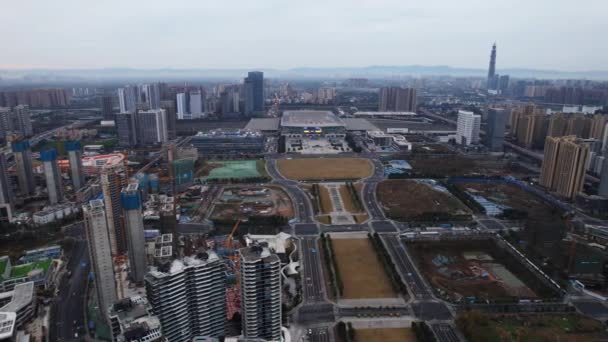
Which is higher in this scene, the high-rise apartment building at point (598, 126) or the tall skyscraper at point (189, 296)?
the high-rise apartment building at point (598, 126)

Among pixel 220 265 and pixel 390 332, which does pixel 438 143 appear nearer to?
pixel 390 332

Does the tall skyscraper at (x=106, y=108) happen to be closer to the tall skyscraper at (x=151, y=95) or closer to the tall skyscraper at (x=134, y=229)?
the tall skyscraper at (x=151, y=95)

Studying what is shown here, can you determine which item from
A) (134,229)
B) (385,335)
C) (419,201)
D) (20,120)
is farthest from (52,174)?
(20,120)

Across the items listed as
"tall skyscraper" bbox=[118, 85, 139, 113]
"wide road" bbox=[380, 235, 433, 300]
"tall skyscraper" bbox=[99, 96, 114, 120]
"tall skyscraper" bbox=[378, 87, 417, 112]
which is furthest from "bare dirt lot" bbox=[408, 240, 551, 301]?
"tall skyscraper" bbox=[118, 85, 139, 113]

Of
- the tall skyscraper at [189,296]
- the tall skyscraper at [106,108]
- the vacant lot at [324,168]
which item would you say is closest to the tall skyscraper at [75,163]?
the vacant lot at [324,168]

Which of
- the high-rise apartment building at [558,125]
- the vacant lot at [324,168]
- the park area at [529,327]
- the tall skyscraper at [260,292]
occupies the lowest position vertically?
the park area at [529,327]

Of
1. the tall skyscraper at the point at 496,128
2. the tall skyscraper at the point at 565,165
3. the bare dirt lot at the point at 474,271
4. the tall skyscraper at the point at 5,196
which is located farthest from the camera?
the tall skyscraper at the point at 496,128

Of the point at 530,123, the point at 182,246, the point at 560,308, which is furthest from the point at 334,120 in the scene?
the point at 560,308

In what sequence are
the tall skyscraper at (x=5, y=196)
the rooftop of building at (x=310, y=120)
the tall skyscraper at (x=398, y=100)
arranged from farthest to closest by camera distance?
the tall skyscraper at (x=398, y=100)
the rooftop of building at (x=310, y=120)
the tall skyscraper at (x=5, y=196)
